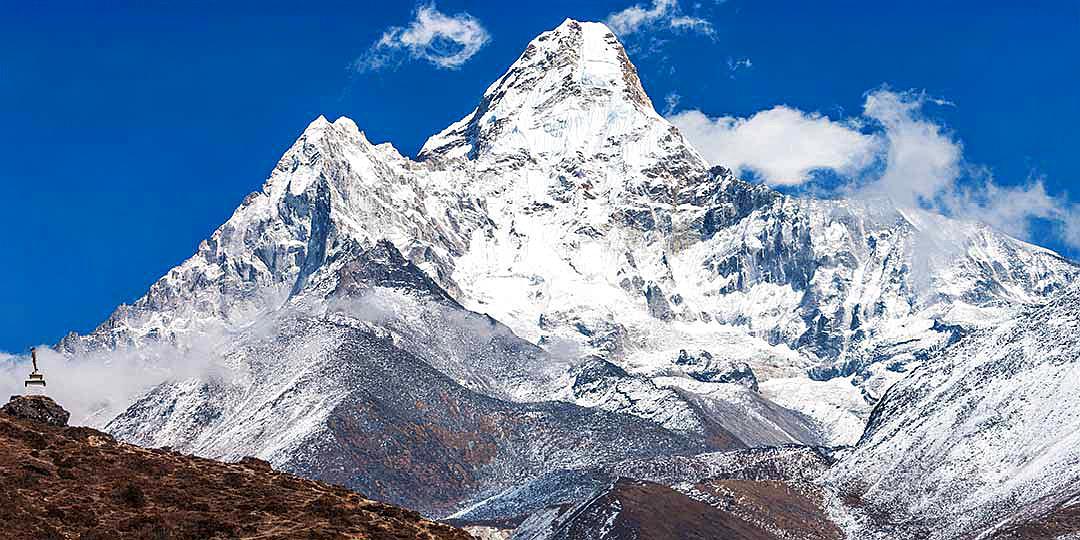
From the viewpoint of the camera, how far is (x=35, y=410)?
98.9 metres

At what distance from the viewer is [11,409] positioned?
322ft

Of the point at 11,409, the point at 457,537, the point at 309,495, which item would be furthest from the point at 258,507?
the point at 11,409

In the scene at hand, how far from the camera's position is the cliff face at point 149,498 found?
266 feet

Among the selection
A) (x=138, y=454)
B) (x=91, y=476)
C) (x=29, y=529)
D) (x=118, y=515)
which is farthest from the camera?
(x=138, y=454)

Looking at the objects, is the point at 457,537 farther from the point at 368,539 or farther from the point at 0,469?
the point at 0,469

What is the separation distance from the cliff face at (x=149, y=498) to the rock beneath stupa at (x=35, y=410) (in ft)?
0.30

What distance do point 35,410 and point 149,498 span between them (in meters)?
16.4

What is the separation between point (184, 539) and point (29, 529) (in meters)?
7.68

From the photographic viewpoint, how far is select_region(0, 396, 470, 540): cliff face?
80.9 metres

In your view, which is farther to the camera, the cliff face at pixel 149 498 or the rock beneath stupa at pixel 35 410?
the rock beneath stupa at pixel 35 410

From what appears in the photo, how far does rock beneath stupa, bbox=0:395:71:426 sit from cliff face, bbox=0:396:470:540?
3.7 inches

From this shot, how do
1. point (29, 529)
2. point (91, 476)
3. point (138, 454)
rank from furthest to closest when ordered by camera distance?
point (138, 454) < point (91, 476) < point (29, 529)

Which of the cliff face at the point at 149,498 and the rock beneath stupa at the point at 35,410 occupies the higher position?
the rock beneath stupa at the point at 35,410

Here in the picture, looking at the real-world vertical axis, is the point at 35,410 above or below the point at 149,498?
above
